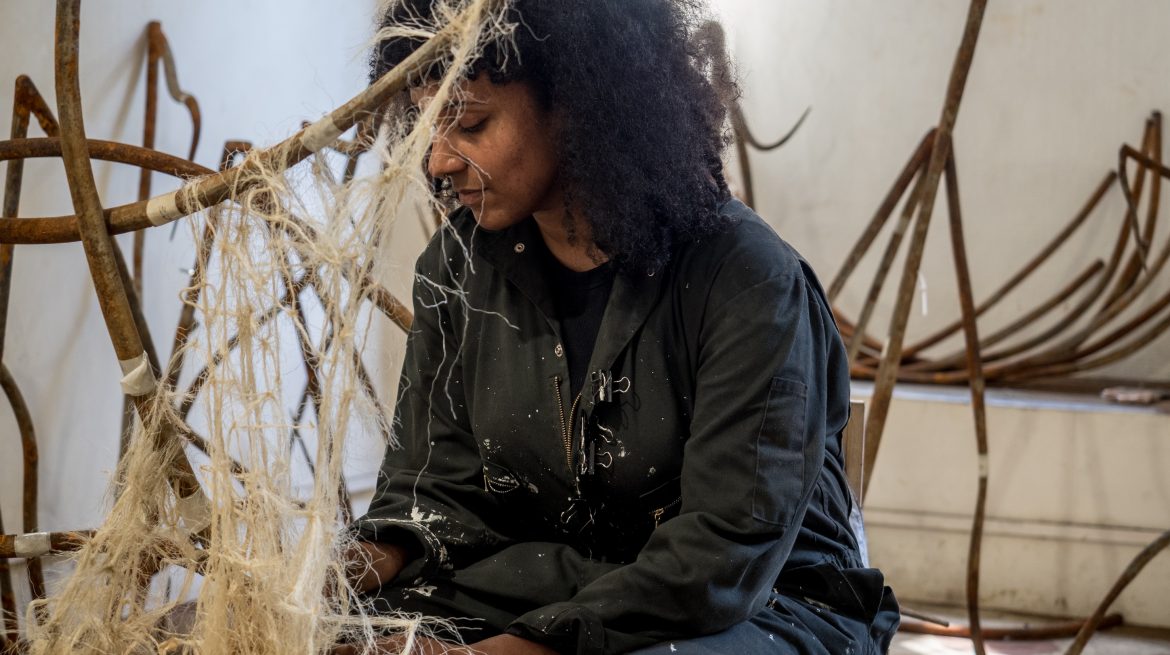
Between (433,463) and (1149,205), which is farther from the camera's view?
(1149,205)

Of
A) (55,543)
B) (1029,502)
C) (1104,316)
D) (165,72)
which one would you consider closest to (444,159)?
(55,543)

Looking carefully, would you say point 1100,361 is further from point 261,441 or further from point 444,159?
point 261,441

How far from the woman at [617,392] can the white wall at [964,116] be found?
184 cm

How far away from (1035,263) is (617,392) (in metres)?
2.32

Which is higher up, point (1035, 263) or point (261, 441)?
point (261, 441)

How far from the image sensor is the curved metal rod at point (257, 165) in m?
0.94

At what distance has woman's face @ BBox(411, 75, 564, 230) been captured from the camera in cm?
121

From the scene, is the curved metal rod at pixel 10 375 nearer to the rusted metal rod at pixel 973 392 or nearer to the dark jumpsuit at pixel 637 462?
the dark jumpsuit at pixel 637 462

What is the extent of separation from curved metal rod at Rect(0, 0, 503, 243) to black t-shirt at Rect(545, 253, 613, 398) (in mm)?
407

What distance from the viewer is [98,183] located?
7.29 ft

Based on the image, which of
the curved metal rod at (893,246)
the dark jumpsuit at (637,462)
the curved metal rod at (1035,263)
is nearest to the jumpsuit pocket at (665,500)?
the dark jumpsuit at (637,462)

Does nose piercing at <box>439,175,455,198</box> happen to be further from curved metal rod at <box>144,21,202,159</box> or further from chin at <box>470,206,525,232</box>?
curved metal rod at <box>144,21,202,159</box>

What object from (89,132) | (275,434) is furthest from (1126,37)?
(275,434)

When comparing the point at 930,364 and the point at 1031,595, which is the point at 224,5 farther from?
the point at 1031,595
